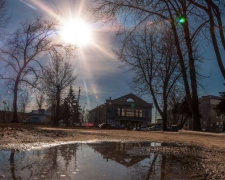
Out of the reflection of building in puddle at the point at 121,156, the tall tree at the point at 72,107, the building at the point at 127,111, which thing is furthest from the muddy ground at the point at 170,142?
the building at the point at 127,111

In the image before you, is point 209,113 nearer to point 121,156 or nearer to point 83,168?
point 121,156

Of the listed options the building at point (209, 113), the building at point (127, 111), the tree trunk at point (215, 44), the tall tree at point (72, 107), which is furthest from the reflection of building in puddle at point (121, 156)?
the building at point (209, 113)

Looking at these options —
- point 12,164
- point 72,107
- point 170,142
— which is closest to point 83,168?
point 12,164

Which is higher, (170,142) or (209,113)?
(209,113)

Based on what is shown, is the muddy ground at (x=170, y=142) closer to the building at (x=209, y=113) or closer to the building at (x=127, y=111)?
the building at (x=127, y=111)

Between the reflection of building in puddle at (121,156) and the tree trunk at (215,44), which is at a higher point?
the tree trunk at (215,44)

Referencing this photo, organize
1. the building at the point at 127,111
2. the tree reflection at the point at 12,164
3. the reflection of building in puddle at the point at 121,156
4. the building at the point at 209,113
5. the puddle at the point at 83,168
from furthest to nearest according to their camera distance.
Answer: the building at the point at 209,113, the building at the point at 127,111, the reflection of building in puddle at the point at 121,156, the puddle at the point at 83,168, the tree reflection at the point at 12,164

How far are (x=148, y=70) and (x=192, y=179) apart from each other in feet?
89.8

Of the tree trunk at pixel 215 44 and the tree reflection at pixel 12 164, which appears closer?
the tree reflection at pixel 12 164

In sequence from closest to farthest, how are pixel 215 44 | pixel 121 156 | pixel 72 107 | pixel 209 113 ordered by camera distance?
pixel 121 156, pixel 215 44, pixel 72 107, pixel 209 113

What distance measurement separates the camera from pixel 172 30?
15961 mm

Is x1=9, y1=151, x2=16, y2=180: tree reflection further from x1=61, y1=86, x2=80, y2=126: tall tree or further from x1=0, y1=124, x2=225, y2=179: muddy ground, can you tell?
x1=61, y1=86, x2=80, y2=126: tall tree

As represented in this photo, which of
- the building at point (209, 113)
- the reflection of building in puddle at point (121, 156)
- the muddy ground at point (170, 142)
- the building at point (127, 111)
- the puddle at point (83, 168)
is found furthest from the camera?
the building at point (209, 113)

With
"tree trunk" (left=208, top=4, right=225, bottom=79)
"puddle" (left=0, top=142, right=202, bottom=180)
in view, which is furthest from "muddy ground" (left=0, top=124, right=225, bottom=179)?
"tree trunk" (left=208, top=4, right=225, bottom=79)
